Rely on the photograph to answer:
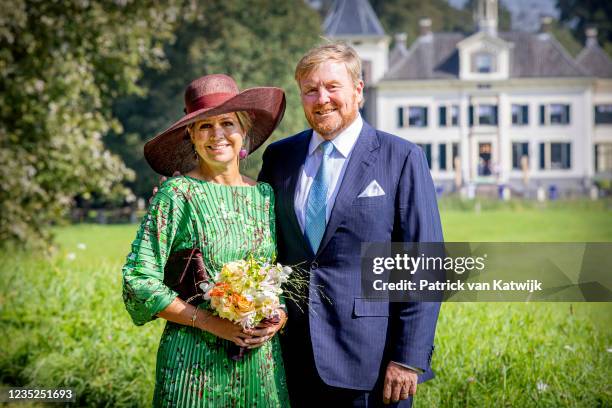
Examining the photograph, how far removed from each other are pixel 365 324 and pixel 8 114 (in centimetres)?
954

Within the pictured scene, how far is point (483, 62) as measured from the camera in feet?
116

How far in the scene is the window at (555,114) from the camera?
Result: 33.9m

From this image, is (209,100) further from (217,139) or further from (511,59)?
(511,59)

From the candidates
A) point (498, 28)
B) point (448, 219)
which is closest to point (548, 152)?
point (498, 28)

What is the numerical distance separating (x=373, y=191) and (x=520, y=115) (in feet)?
108

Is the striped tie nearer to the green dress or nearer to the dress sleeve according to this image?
the green dress

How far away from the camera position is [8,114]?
446 inches

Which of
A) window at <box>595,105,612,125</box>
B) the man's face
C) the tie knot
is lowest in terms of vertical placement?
window at <box>595,105,612,125</box>

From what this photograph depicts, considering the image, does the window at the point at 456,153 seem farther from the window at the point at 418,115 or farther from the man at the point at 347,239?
the man at the point at 347,239

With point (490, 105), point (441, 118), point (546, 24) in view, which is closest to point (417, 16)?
point (546, 24)

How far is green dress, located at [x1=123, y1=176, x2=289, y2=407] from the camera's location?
2822 mm

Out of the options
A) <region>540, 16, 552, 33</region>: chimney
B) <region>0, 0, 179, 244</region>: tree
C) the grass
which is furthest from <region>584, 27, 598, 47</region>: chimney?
the grass

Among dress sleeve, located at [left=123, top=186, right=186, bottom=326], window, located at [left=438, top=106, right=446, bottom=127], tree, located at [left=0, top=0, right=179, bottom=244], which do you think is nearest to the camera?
dress sleeve, located at [left=123, top=186, right=186, bottom=326]

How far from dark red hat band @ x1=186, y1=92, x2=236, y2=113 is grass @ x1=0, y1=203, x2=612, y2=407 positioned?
7.30ft
